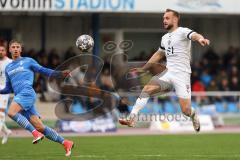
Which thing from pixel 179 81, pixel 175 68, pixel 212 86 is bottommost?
pixel 212 86

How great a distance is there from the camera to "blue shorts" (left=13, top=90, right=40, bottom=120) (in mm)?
13898

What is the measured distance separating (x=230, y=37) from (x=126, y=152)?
16.0m

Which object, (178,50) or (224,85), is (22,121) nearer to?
(178,50)

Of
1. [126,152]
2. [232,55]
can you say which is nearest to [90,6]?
[232,55]

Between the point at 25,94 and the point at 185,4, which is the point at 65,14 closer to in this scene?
the point at 185,4

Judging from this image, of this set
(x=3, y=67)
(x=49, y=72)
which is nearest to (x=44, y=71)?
(x=49, y=72)

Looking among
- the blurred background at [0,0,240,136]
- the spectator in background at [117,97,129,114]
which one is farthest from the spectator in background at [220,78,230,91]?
the spectator in background at [117,97,129,114]

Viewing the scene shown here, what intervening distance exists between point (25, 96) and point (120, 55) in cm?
1363

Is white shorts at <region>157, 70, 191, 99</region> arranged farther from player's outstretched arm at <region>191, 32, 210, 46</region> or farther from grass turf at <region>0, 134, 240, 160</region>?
grass turf at <region>0, 134, 240, 160</region>

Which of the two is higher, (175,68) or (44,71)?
(175,68)

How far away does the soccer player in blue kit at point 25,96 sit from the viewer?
13891mm

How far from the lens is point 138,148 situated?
55.0 ft

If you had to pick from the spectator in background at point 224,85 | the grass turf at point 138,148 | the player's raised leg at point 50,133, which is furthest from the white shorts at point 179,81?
the spectator in background at point 224,85

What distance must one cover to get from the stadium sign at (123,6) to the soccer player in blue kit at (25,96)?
31.9 ft
